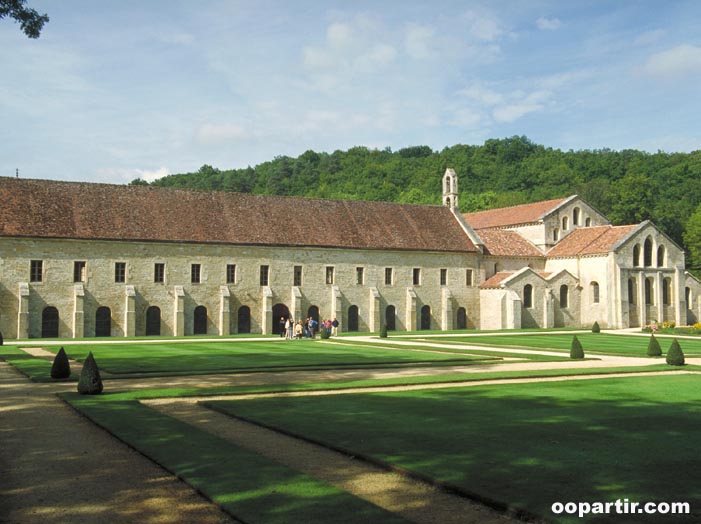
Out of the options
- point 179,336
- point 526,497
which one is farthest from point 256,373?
point 179,336

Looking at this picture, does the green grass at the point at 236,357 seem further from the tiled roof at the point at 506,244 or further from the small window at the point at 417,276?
the tiled roof at the point at 506,244

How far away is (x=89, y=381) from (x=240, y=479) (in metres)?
9.69

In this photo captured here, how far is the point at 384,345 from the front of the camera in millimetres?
35906

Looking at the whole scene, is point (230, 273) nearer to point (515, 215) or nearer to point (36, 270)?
point (36, 270)

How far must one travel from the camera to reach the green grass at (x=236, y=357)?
23.8 metres

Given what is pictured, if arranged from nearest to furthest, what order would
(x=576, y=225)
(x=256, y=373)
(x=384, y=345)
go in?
(x=256, y=373), (x=384, y=345), (x=576, y=225)

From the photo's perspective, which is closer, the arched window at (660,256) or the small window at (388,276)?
the small window at (388,276)

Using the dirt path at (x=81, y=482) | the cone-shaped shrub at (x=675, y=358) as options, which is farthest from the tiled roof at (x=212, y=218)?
the dirt path at (x=81, y=482)

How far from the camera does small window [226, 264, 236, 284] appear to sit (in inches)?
1928

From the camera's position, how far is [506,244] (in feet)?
201

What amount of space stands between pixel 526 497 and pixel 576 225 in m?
59.5

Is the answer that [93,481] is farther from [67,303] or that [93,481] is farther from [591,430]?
[67,303]

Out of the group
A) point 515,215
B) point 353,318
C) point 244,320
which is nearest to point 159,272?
point 244,320

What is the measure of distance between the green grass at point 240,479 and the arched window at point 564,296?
48442 mm
